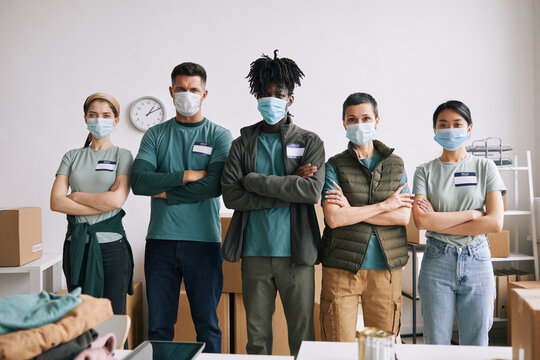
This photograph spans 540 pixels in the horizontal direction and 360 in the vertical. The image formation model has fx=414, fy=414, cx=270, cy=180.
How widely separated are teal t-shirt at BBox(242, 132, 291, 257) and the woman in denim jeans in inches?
26.9

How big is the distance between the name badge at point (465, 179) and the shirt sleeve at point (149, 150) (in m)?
1.58

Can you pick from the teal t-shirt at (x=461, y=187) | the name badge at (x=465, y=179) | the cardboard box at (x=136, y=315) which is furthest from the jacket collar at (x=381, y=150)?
the cardboard box at (x=136, y=315)

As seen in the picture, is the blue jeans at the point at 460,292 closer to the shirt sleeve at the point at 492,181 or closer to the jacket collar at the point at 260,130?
the shirt sleeve at the point at 492,181

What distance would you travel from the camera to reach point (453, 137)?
7.08 feet

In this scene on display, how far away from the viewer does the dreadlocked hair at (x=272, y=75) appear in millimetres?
2178

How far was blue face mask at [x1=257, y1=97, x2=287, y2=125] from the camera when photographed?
2.11 meters

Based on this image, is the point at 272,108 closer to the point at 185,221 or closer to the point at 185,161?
the point at 185,161

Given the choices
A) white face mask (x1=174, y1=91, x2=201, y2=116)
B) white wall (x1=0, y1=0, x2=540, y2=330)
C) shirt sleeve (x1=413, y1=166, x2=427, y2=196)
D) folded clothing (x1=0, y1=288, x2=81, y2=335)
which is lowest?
folded clothing (x1=0, y1=288, x2=81, y2=335)

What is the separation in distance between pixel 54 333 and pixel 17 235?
2.54m

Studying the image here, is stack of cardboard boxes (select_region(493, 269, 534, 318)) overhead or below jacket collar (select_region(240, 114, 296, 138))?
below

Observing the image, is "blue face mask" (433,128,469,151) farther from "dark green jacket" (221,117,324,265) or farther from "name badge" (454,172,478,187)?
"dark green jacket" (221,117,324,265)

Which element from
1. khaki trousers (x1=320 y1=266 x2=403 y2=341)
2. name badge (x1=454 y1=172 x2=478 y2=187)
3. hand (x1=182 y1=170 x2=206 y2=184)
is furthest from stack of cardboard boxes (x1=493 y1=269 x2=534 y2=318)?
hand (x1=182 y1=170 x2=206 y2=184)

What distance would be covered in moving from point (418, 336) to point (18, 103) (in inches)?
165

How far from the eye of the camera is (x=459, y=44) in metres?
4.03
